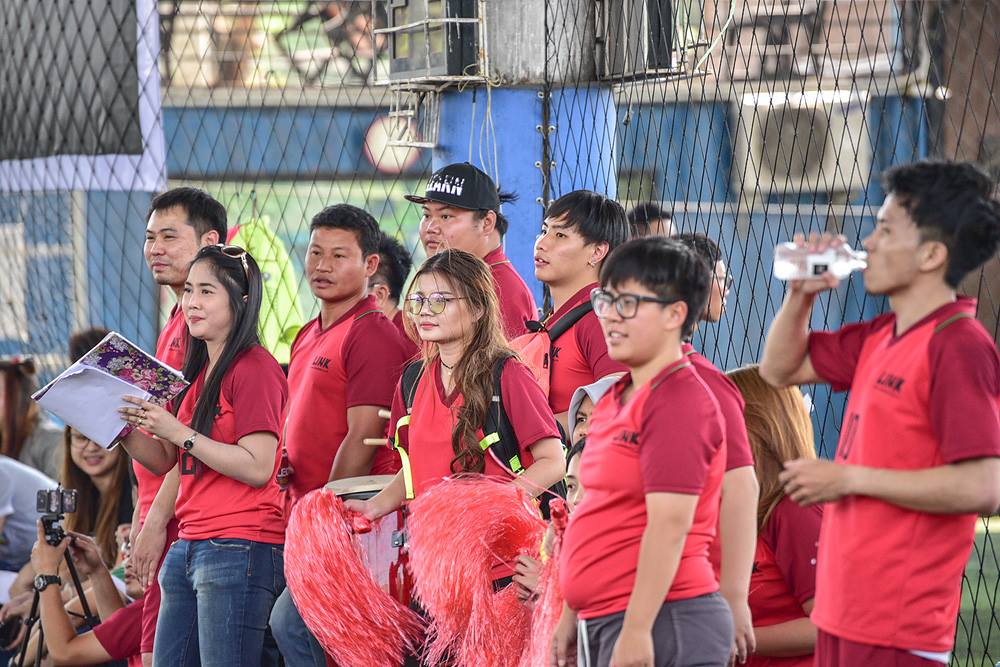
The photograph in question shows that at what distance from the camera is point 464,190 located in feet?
13.1

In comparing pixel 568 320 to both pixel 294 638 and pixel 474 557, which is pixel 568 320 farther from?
pixel 294 638

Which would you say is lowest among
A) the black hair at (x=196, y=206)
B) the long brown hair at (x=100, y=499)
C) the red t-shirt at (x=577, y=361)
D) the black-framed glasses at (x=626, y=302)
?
the long brown hair at (x=100, y=499)

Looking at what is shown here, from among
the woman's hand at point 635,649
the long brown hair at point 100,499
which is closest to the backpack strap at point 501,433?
the woman's hand at point 635,649

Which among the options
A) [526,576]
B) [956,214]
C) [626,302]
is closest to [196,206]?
[526,576]

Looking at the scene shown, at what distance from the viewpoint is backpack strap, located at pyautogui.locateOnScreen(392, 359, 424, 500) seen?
3051 mm

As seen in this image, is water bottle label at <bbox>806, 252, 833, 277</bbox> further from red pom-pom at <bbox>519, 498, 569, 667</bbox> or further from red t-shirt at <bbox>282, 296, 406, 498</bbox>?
red t-shirt at <bbox>282, 296, 406, 498</bbox>

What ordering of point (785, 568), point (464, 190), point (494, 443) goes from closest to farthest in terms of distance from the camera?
point (785, 568)
point (494, 443)
point (464, 190)

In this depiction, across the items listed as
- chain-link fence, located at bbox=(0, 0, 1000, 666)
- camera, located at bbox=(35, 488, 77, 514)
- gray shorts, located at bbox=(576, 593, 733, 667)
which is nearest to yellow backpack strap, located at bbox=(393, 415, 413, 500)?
gray shorts, located at bbox=(576, 593, 733, 667)

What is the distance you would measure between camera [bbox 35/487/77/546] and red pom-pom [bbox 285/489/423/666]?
3.80ft

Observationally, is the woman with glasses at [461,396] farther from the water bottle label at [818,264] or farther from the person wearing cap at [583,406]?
the water bottle label at [818,264]

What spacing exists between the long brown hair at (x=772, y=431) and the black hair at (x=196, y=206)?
5.89ft

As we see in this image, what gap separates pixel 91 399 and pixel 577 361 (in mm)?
1144

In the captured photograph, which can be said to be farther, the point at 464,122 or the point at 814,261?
the point at 464,122

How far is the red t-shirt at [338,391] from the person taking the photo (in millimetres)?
3607
